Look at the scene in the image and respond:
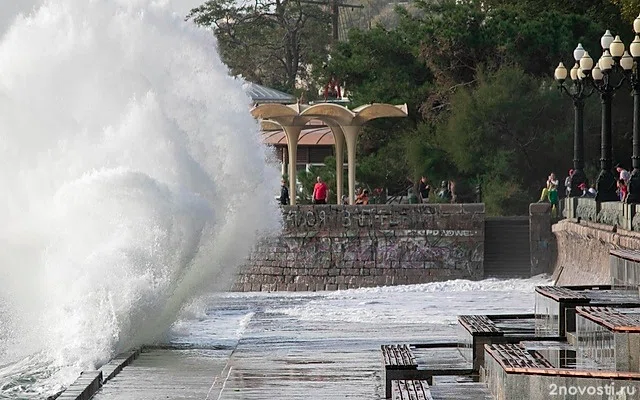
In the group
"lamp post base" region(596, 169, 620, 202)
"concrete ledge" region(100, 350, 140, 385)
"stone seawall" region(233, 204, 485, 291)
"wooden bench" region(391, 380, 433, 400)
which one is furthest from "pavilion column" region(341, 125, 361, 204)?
"wooden bench" region(391, 380, 433, 400)

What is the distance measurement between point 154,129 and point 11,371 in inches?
231

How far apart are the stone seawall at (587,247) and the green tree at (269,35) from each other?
46077mm

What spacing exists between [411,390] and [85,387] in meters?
3.80

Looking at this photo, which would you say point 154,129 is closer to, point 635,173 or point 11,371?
point 11,371

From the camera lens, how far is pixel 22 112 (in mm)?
23406

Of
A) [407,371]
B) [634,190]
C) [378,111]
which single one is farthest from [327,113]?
[407,371]

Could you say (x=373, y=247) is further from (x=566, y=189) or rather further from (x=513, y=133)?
(x=513, y=133)

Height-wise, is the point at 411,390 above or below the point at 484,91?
below

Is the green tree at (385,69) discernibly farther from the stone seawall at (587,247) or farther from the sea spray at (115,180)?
the sea spray at (115,180)

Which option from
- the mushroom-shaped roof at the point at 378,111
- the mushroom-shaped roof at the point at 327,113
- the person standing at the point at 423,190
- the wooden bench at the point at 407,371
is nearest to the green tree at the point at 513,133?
the person standing at the point at 423,190

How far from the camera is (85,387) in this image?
13.8 metres

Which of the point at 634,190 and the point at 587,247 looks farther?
the point at 587,247

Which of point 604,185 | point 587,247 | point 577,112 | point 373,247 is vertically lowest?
point 373,247

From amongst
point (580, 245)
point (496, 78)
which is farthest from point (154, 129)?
point (496, 78)
